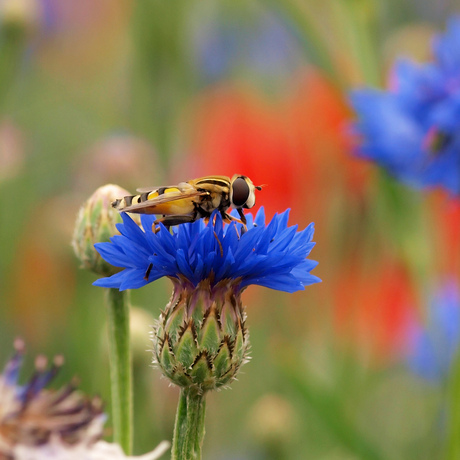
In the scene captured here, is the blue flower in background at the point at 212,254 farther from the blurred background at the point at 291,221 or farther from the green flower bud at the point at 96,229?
the blurred background at the point at 291,221

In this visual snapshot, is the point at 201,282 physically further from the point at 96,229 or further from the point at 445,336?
the point at 445,336

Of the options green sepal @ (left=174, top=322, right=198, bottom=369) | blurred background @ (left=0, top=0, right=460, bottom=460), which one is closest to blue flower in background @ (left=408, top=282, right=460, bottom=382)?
blurred background @ (left=0, top=0, right=460, bottom=460)

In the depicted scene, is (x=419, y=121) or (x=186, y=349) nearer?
(x=186, y=349)

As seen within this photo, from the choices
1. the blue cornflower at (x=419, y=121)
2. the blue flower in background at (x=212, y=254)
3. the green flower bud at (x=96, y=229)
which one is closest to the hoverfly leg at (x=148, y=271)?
the blue flower in background at (x=212, y=254)

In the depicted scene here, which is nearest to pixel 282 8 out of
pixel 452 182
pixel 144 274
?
pixel 452 182

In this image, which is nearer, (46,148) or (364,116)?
(364,116)

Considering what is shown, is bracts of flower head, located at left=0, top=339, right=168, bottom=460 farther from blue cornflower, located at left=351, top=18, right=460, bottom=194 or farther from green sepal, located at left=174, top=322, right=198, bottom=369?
blue cornflower, located at left=351, top=18, right=460, bottom=194

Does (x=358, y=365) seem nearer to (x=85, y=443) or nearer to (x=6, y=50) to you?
(x=6, y=50)

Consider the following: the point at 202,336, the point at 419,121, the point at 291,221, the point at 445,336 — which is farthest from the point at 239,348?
the point at 291,221
